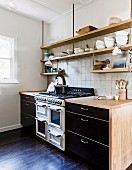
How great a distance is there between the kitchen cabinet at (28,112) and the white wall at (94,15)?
1.70 m

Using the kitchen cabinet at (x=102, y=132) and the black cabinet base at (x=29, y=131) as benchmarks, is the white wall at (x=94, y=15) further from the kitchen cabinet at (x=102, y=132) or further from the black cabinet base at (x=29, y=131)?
the black cabinet base at (x=29, y=131)

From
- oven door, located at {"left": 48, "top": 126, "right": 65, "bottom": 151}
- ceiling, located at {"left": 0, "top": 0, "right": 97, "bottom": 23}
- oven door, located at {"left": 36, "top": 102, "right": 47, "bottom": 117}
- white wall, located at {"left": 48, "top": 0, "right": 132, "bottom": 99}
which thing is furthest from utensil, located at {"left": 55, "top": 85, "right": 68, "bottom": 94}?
ceiling, located at {"left": 0, "top": 0, "right": 97, "bottom": 23}

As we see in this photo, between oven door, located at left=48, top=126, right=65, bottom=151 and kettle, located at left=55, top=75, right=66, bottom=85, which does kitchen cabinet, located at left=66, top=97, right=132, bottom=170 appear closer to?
oven door, located at left=48, top=126, right=65, bottom=151

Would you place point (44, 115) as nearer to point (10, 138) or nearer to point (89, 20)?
point (10, 138)

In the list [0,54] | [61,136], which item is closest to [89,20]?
[0,54]

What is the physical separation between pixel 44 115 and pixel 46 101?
0.91 ft

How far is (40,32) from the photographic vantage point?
3902 millimetres

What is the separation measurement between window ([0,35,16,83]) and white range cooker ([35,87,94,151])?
3.10 feet

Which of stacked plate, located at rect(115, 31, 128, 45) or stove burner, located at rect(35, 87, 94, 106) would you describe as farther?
stove burner, located at rect(35, 87, 94, 106)

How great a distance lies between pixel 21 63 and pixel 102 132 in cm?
257

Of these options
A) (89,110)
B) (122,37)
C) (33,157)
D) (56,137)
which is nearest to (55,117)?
(56,137)

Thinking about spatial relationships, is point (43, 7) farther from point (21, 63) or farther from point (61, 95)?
point (61, 95)

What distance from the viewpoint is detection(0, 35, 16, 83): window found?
3.30 m

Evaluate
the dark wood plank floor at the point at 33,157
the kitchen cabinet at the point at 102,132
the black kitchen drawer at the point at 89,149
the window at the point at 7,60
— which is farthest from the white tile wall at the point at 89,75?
the dark wood plank floor at the point at 33,157
